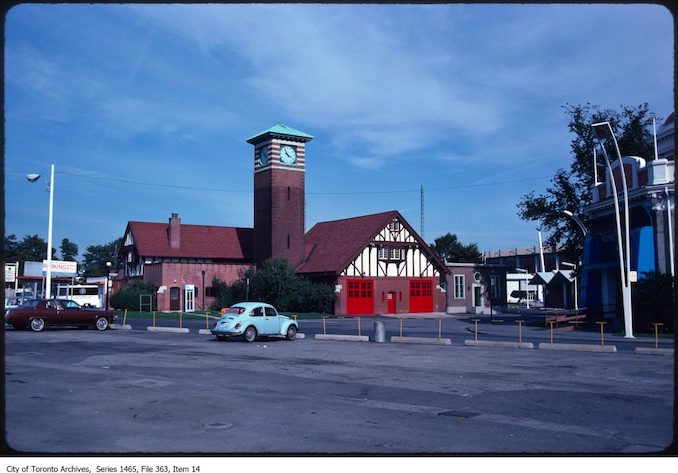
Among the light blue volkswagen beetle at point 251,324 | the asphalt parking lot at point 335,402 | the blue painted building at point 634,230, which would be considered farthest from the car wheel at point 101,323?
the blue painted building at point 634,230

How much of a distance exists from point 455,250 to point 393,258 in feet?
162

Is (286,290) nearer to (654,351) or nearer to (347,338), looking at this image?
(347,338)

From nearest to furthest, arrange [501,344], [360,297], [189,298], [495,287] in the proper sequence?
1. [501,344]
2. [360,297]
3. [189,298]
4. [495,287]

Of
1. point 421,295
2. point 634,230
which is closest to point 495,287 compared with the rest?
point 421,295

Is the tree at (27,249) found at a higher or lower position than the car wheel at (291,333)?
higher

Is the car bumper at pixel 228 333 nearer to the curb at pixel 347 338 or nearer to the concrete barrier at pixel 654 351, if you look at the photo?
the curb at pixel 347 338

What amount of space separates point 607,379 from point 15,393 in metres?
12.5

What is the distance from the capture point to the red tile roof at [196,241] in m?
61.2

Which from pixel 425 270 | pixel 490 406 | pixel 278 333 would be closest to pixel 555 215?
pixel 425 270

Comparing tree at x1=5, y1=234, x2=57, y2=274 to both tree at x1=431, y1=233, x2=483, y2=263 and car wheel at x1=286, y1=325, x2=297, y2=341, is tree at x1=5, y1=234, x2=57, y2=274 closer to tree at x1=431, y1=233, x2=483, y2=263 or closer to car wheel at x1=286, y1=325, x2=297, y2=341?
tree at x1=431, y1=233, x2=483, y2=263

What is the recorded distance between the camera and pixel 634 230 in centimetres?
3491

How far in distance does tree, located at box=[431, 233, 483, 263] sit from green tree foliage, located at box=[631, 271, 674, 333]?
6822 cm

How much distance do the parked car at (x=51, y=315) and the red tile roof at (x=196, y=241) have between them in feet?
91.8

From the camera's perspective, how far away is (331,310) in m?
53.6
